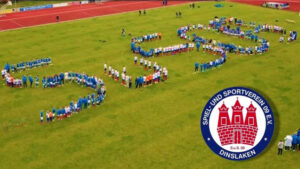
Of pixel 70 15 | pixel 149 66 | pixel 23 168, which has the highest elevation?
pixel 70 15

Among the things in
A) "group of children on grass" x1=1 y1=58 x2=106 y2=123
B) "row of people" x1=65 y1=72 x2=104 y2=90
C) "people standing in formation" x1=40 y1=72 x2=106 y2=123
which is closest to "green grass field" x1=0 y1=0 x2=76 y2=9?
"group of children on grass" x1=1 y1=58 x2=106 y2=123

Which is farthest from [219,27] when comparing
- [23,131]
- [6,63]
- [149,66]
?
[23,131]

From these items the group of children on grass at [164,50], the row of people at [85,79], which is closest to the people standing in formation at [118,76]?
the row of people at [85,79]

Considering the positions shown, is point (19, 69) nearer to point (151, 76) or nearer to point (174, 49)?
point (151, 76)

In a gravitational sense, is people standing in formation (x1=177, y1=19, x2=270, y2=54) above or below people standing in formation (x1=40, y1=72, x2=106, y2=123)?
above

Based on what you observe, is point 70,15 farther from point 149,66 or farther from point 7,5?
point 149,66

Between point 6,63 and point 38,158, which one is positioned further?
point 6,63

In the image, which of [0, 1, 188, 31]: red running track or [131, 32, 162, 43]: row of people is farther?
[0, 1, 188, 31]: red running track

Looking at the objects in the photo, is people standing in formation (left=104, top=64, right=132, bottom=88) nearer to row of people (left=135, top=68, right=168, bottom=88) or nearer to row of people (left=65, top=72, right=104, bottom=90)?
row of people (left=135, top=68, right=168, bottom=88)
